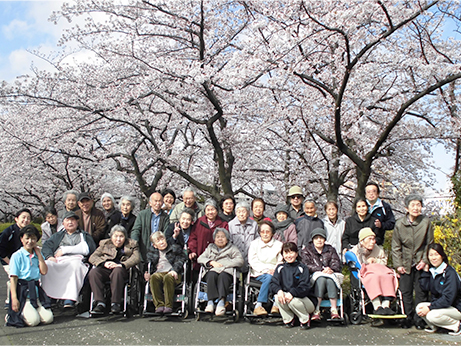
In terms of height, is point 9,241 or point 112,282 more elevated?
point 9,241

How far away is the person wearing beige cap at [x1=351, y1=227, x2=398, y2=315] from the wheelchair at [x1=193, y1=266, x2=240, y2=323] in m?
1.47

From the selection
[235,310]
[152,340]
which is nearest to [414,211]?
[235,310]

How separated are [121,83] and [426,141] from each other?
7.69 metres

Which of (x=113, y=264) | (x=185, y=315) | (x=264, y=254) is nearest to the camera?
(x=185, y=315)

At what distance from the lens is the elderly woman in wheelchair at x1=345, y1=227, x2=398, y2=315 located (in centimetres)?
439

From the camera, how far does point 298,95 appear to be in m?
9.07

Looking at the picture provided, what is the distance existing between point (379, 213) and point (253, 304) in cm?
201

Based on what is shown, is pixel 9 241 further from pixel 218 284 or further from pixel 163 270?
pixel 218 284

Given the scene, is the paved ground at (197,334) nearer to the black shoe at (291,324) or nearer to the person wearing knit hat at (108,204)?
the black shoe at (291,324)

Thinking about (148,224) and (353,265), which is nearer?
(353,265)

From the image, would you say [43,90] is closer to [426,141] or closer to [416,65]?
[416,65]

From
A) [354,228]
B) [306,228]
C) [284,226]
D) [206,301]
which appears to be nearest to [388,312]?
[354,228]

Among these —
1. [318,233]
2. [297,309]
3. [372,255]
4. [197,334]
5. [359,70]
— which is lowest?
[197,334]

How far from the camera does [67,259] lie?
4930 millimetres
